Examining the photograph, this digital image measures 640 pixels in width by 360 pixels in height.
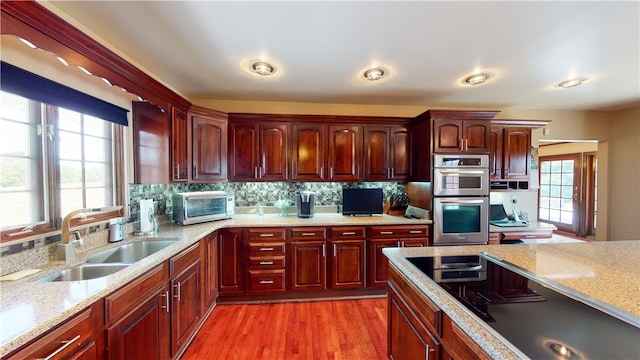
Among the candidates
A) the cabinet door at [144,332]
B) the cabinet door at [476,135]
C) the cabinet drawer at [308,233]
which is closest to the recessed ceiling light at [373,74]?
the cabinet door at [476,135]

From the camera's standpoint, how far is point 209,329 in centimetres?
219

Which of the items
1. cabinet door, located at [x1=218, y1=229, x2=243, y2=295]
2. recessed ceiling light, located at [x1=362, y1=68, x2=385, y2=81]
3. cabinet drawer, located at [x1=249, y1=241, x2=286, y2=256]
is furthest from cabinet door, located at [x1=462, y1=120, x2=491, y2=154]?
cabinet door, located at [x1=218, y1=229, x2=243, y2=295]

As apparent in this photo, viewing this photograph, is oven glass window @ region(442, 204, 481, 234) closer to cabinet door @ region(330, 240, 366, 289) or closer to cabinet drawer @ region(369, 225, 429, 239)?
cabinet drawer @ region(369, 225, 429, 239)

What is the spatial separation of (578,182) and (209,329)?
7.94m

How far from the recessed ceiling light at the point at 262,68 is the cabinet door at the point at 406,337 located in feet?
7.08

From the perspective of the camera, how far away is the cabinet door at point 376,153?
3.11 meters

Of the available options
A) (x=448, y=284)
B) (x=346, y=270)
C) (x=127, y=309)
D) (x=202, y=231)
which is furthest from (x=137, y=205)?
(x=448, y=284)

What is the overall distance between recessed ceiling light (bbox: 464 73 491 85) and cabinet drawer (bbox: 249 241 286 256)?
2710 mm

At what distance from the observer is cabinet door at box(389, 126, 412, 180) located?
3.15 metres

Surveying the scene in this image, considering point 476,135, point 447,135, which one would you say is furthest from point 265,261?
point 476,135

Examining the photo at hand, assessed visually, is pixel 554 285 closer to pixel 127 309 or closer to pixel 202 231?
pixel 127 309

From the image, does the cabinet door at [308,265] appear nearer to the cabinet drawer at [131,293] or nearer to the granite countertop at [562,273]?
the granite countertop at [562,273]

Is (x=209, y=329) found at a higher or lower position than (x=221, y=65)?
lower

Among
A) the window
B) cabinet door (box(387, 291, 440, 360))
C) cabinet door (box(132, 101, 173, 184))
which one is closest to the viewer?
cabinet door (box(387, 291, 440, 360))
